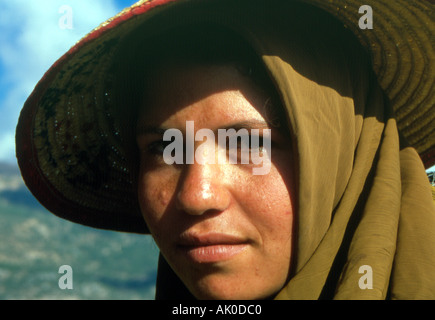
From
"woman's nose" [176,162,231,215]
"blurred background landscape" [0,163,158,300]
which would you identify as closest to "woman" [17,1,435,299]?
"woman's nose" [176,162,231,215]

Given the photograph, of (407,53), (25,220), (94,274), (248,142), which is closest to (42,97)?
(248,142)

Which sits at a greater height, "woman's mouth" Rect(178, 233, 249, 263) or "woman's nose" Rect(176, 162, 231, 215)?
"woman's nose" Rect(176, 162, 231, 215)

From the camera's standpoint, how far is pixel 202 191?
1328 mm

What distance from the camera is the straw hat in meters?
1.47

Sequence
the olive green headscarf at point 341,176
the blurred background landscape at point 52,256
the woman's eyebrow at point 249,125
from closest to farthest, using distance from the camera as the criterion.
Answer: the olive green headscarf at point 341,176
the woman's eyebrow at point 249,125
the blurred background landscape at point 52,256

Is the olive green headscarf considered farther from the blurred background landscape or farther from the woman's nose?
the blurred background landscape

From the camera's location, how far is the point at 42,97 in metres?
1.84

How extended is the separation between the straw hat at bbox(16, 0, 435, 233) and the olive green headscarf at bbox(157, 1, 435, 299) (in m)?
0.11

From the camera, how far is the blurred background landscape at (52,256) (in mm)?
32656

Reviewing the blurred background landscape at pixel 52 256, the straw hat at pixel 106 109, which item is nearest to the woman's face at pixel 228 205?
the straw hat at pixel 106 109

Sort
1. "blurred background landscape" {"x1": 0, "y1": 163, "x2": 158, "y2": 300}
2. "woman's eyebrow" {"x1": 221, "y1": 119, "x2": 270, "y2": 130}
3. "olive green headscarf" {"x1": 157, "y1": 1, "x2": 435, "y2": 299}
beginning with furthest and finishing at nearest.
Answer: "blurred background landscape" {"x1": 0, "y1": 163, "x2": 158, "y2": 300}
"woman's eyebrow" {"x1": 221, "y1": 119, "x2": 270, "y2": 130}
"olive green headscarf" {"x1": 157, "y1": 1, "x2": 435, "y2": 299}

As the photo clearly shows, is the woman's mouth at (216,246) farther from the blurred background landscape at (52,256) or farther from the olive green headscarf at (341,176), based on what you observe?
the blurred background landscape at (52,256)

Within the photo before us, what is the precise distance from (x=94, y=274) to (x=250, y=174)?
4068 centimetres

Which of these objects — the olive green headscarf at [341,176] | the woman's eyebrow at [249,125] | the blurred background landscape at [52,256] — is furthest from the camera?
the blurred background landscape at [52,256]
